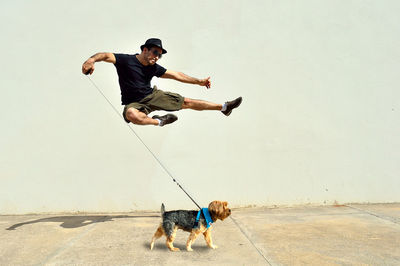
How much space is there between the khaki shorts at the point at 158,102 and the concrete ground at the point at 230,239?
157cm

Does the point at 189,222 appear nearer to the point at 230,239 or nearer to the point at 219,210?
the point at 219,210

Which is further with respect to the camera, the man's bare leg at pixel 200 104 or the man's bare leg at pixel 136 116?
the man's bare leg at pixel 200 104

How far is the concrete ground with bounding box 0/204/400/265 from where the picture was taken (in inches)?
118

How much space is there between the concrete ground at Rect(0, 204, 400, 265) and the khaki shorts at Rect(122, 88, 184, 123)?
157 cm

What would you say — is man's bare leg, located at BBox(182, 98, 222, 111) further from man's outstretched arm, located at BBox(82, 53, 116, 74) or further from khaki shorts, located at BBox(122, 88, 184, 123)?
man's outstretched arm, located at BBox(82, 53, 116, 74)

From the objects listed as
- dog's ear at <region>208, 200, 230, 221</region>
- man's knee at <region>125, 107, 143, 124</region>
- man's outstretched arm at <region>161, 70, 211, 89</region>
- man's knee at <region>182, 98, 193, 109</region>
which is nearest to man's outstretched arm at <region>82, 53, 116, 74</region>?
man's knee at <region>125, 107, 143, 124</region>

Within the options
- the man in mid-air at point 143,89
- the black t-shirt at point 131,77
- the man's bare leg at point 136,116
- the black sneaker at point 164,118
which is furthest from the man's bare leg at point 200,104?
the man's bare leg at point 136,116

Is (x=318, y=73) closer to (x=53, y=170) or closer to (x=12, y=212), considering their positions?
(x=53, y=170)

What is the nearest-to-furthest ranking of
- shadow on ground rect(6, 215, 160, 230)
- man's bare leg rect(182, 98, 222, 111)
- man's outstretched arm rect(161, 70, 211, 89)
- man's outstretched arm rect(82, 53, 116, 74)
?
man's outstretched arm rect(82, 53, 116, 74) → man's bare leg rect(182, 98, 222, 111) → man's outstretched arm rect(161, 70, 211, 89) → shadow on ground rect(6, 215, 160, 230)

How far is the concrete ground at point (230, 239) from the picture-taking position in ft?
9.80

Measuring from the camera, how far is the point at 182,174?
17.2ft

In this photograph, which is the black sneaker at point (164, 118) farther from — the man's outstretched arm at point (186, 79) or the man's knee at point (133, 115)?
the man's outstretched arm at point (186, 79)

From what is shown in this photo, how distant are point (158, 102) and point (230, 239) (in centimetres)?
184

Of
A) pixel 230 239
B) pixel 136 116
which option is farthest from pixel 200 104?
pixel 230 239
